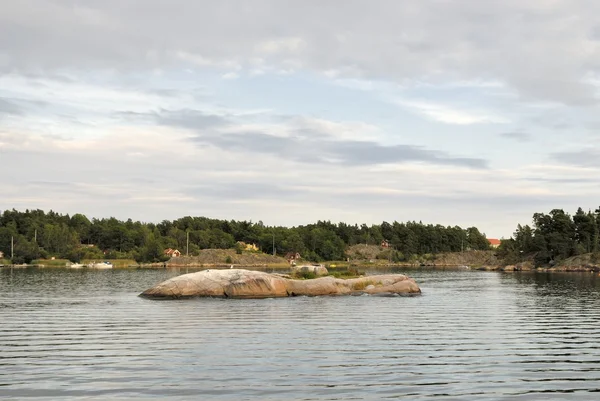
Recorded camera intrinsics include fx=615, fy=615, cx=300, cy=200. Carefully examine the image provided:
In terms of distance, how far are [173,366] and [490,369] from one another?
483 inches

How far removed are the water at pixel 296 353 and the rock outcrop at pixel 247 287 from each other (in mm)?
9461

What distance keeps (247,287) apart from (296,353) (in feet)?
109

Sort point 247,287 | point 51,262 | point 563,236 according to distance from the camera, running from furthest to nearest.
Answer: point 51,262 < point 563,236 < point 247,287

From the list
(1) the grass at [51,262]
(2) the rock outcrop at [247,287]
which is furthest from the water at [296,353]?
(1) the grass at [51,262]

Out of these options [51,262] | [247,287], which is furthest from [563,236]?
[51,262]

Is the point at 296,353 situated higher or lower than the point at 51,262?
lower

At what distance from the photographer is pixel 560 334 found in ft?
114

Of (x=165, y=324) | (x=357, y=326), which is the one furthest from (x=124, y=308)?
(x=357, y=326)

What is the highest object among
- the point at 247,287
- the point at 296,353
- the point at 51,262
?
the point at 51,262

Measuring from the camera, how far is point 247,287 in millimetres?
59625

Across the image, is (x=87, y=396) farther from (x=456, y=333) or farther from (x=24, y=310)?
(x=24, y=310)

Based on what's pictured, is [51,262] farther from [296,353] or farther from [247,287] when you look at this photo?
[296,353]

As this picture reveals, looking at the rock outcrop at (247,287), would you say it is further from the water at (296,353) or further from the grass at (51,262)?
the grass at (51,262)

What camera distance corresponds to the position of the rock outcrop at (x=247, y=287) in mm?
59125
